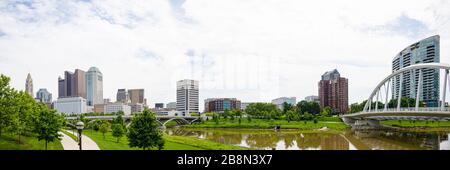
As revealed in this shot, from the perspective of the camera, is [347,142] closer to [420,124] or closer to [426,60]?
[426,60]

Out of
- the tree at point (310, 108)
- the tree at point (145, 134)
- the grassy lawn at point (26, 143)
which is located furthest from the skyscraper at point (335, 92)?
the grassy lawn at point (26, 143)

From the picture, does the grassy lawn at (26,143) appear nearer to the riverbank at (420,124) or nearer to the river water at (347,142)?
the river water at (347,142)

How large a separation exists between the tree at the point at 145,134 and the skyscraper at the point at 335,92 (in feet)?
148

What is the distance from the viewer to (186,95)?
63062 millimetres

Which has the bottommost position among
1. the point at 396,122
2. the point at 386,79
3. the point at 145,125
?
the point at 396,122

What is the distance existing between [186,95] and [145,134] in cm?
5285

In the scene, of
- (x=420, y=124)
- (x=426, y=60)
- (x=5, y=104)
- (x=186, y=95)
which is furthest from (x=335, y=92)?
(x=5, y=104)

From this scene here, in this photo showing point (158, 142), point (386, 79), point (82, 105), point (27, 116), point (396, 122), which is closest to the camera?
A: point (158, 142)

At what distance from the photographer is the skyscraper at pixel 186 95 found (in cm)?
6184

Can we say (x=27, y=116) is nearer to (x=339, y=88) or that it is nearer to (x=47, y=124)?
(x=47, y=124)

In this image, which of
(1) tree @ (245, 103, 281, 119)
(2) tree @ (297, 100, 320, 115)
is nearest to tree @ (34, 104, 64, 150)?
(1) tree @ (245, 103, 281, 119)
